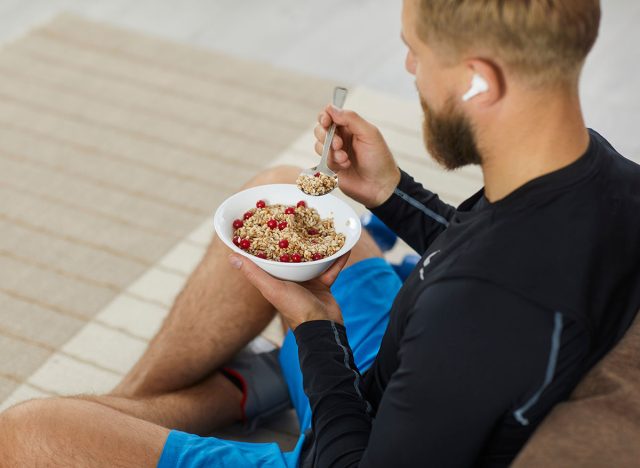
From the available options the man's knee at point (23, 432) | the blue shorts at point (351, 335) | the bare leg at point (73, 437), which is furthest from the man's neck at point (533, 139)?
the man's knee at point (23, 432)

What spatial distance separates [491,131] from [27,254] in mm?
1589

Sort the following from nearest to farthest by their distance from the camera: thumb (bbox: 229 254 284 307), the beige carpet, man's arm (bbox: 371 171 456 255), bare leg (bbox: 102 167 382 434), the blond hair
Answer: the blond hair
thumb (bbox: 229 254 284 307)
man's arm (bbox: 371 171 456 255)
bare leg (bbox: 102 167 382 434)
the beige carpet

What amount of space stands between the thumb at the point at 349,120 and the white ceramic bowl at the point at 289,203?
126 mm

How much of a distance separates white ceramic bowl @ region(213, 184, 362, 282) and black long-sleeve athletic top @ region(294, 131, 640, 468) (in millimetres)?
226

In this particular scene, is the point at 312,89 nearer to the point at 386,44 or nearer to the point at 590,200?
the point at 386,44

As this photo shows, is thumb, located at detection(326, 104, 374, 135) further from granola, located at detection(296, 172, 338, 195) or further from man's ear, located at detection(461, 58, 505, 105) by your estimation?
man's ear, located at detection(461, 58, 505, 105)

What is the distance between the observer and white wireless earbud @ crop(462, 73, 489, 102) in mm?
1127

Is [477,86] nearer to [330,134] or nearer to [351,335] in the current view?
[330,134]

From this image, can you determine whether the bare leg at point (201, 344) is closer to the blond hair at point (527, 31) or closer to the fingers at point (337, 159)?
the fingers at point (337, 159)

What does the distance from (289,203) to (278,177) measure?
0.79 ft

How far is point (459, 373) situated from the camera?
109cm

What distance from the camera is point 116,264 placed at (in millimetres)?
2398

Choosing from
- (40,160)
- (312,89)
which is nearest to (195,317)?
(40,160)

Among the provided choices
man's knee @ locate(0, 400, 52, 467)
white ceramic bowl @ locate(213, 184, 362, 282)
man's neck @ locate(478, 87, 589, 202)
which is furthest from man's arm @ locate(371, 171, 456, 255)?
man's knee @ locate(0, 400, 52, 467)
